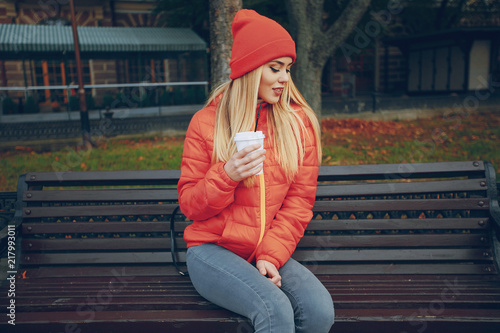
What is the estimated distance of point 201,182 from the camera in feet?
7.15

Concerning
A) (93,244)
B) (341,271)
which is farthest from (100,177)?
(341,271)

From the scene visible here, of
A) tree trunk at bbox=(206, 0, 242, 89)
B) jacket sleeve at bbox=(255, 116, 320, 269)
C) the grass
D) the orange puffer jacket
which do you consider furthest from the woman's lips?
the grass

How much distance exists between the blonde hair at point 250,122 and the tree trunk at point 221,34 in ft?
6.15

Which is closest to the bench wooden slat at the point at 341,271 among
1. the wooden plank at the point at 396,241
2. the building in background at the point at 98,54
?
the wooden plank at the point at 396,241

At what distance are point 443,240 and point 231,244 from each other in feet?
4.86

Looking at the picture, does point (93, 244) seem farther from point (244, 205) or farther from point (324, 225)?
point (324, 225)

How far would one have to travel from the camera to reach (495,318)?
6.99 ft

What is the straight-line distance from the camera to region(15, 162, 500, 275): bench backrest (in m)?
2.81

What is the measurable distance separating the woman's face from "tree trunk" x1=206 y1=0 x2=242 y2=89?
1.92 metres

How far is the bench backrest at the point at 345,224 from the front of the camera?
2814 mm

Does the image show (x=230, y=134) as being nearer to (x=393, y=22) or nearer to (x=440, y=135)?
(x=440, y=135)

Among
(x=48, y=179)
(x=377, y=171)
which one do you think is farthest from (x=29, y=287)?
(x=377, y=171)

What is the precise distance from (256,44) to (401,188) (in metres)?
1.44

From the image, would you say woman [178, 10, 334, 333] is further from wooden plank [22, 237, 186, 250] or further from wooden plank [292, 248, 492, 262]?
wooden plank [22, 237, 186, 250]
